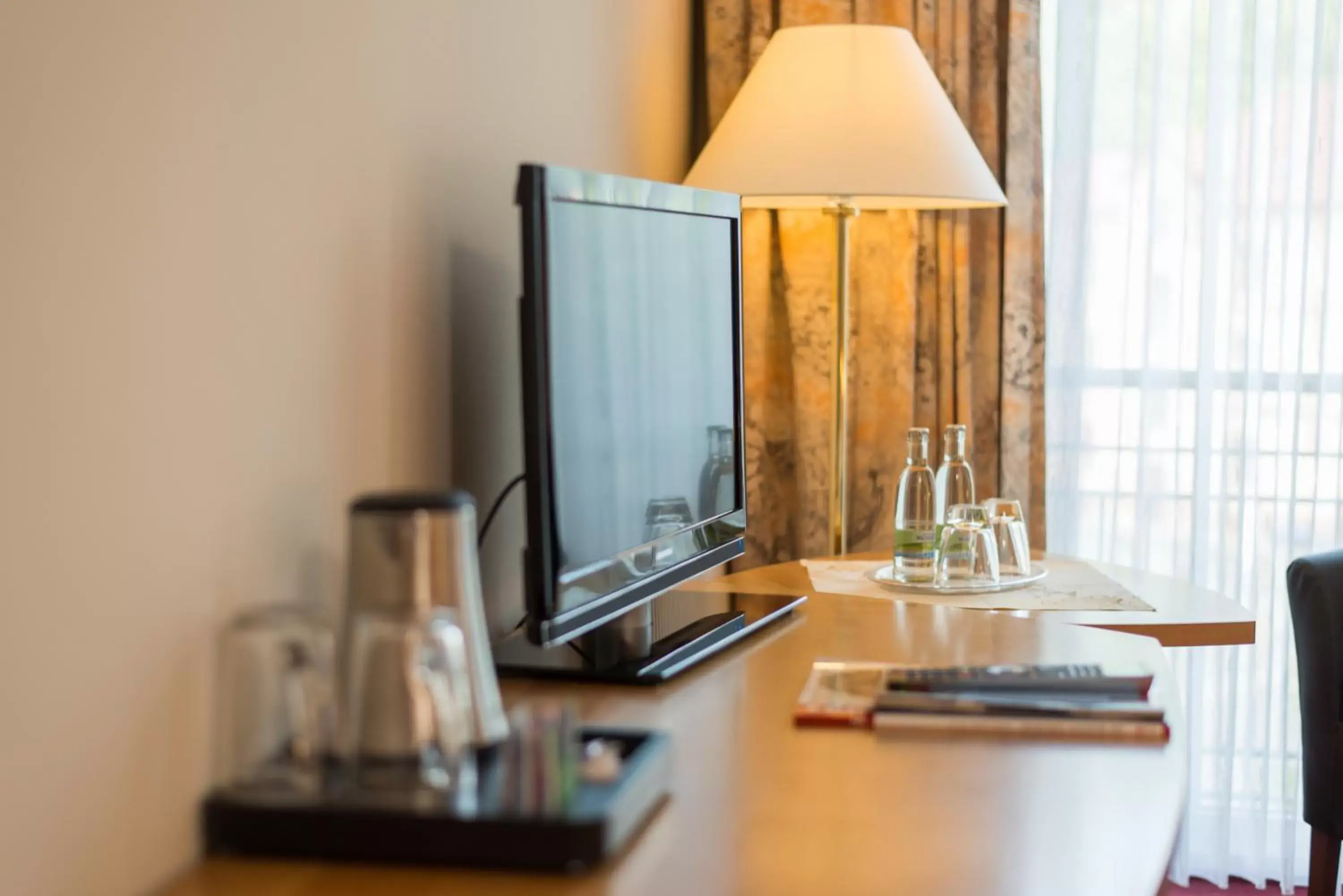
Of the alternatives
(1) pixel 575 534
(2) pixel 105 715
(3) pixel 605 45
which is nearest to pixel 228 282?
(2) pixel 105 715

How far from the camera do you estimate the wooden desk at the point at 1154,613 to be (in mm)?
1932

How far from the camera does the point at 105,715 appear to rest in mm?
896

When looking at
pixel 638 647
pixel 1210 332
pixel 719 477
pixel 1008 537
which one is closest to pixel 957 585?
pixel 1008 537

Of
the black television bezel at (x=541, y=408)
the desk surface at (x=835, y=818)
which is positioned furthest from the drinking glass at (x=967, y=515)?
the black television bezel at (x=541, y=408)

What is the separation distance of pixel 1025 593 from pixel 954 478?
0.76 feet

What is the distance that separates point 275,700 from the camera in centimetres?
97

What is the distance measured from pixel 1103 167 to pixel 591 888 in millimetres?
2454

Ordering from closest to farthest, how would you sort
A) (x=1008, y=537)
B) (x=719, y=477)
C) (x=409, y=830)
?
(x=409, y=830) → (x=719, y=477) → (x=1008, y=537)

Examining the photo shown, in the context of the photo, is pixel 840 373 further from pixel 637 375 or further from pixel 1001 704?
pixel 1001 704

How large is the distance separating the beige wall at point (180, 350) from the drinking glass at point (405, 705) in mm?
123

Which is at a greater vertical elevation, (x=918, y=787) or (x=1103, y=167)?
(x=1103, y=167)

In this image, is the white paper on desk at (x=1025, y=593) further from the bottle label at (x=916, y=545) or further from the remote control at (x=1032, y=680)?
the remote control at (x=1032, y=680)

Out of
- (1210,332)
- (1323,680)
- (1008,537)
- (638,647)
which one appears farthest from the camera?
(1210,332)

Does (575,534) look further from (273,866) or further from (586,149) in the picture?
(586,149)
